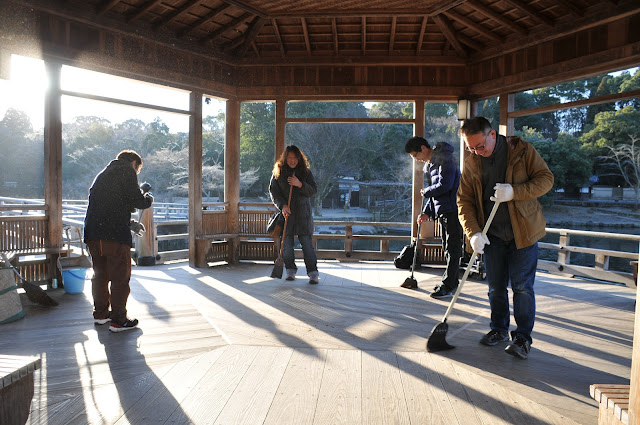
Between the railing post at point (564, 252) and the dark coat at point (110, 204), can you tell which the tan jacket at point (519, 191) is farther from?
the railing post at point (564, 252)

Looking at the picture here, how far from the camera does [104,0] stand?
5000 mm

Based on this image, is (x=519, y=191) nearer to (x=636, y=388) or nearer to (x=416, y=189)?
(x=636, y=388)

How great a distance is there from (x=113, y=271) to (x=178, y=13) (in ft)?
11.0

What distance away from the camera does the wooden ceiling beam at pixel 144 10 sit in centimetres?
516

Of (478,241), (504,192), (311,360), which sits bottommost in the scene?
(311,360)

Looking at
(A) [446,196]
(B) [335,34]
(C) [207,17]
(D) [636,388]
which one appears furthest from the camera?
(B) [335,34]

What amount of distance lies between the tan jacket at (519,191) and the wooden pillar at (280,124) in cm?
394

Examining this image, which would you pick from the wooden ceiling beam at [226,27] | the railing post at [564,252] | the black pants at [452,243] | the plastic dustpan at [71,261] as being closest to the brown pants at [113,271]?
the plastic dustpan at [71,261]

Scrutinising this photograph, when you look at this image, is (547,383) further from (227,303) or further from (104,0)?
(104,0)

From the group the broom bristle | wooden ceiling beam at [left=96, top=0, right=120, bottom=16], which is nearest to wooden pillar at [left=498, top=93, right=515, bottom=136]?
wooden ceiling beam at [left=96, top=0, right=120, bottom=16]

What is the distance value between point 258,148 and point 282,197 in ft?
5.97

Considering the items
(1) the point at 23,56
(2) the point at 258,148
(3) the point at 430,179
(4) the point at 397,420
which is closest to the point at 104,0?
(1) the point at 23,56

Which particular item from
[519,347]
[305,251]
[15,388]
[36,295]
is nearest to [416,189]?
[305,251]

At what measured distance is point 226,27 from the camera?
608 cm
